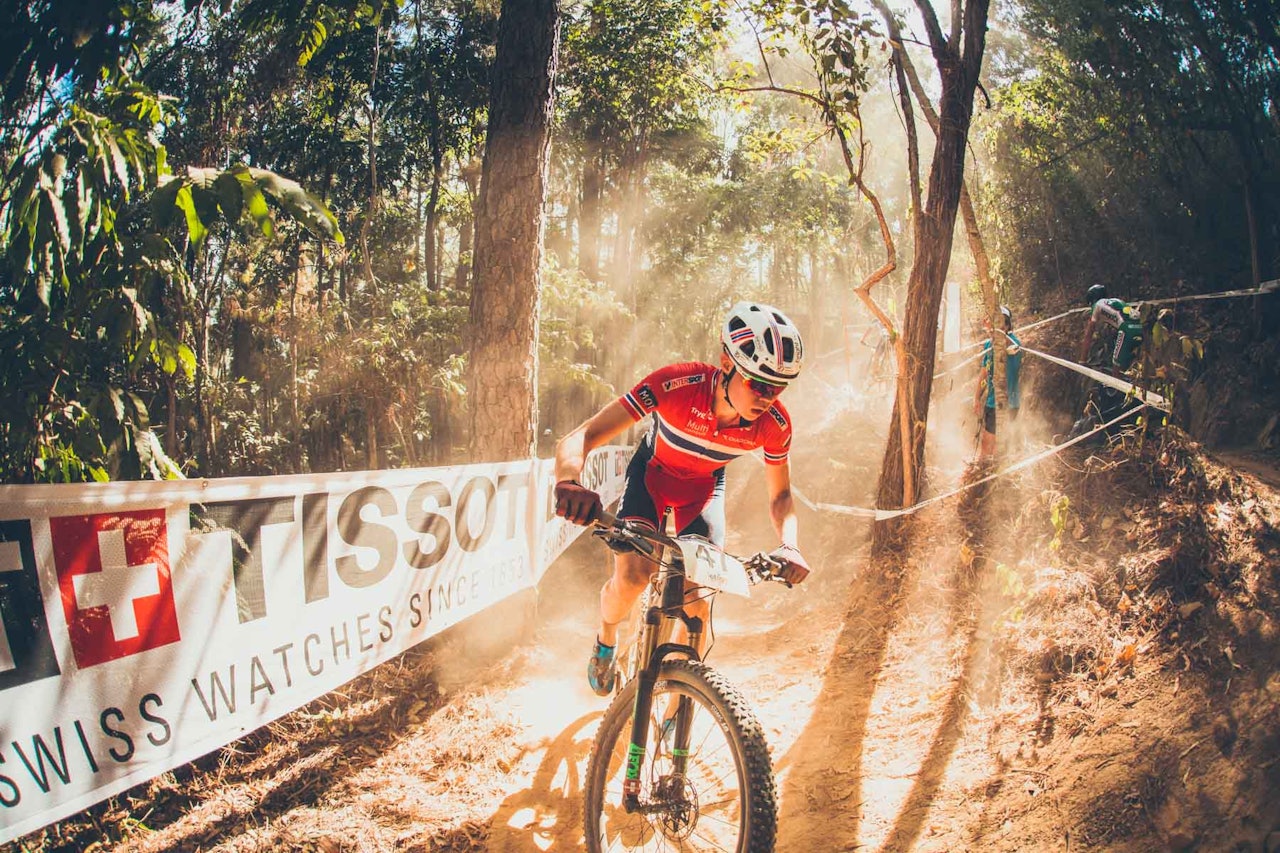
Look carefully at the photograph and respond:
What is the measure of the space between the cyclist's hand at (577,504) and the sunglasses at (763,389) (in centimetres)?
85

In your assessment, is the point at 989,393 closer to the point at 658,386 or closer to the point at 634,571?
the point at 658,386

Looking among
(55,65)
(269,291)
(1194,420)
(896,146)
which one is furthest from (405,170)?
(896,146)

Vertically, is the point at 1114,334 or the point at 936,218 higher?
the point at 936,218

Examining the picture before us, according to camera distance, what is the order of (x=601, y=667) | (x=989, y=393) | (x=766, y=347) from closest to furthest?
(x=766, y=347) < (x=601, y=667) < (x=989, y=393)

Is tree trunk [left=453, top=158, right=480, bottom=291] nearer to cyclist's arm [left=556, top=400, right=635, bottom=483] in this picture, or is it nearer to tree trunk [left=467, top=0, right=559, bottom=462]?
tree trunk [left=467, top=0, right=559, bottom=462]

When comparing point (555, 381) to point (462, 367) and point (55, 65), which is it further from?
point (55, 65)

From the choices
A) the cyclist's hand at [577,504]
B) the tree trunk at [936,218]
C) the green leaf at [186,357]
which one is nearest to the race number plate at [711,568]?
the cyclist's hand at [577,504]

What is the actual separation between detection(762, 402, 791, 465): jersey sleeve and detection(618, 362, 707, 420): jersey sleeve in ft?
1.23

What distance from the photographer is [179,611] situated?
235cm

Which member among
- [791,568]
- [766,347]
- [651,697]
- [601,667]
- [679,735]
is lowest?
[601,667]

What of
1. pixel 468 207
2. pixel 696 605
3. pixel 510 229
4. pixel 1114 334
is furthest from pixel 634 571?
pixel 468 207

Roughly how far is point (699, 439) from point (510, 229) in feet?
8.85

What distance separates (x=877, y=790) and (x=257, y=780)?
2993 millimetres

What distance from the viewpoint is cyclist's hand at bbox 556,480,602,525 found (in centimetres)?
227
